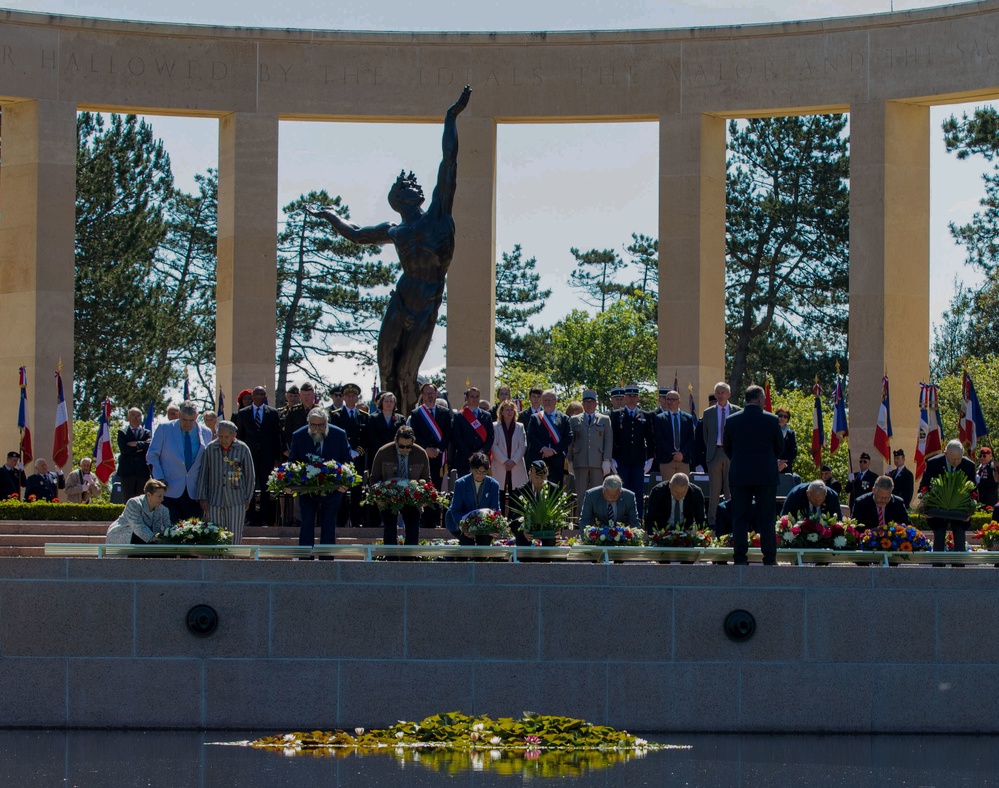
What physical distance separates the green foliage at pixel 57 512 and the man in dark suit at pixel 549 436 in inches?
241

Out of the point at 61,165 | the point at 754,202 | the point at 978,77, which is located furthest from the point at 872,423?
the point at 754,202

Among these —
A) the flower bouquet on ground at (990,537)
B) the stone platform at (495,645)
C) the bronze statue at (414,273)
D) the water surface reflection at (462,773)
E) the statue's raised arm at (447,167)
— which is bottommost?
the water surface reflection at (462,773)

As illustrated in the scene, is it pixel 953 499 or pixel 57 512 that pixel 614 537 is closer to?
pixel 953 499

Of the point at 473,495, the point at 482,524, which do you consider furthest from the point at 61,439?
the point at 482,524

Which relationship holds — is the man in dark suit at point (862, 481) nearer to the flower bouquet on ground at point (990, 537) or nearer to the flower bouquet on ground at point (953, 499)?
the flower bouquet on ground at point (990, 537)

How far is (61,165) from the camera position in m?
32.6

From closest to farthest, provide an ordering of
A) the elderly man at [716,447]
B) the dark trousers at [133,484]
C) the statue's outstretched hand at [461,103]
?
the elderly man at [716,447] < the dark trousers at [133,484] < the statue's outstretched hand at [461,103]

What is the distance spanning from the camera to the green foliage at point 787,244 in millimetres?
61875

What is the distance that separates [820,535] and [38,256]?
19692 millimetres

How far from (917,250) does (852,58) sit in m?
3.79

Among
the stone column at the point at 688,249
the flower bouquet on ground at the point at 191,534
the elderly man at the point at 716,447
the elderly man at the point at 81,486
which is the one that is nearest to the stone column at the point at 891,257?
the stone column at the point at 688,249

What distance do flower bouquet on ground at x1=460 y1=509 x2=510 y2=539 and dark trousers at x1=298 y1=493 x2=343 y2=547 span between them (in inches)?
67.6

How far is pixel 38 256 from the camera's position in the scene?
32281 millimetres

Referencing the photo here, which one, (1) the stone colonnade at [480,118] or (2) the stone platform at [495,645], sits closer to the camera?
(2) the stone platform at [495,645]
